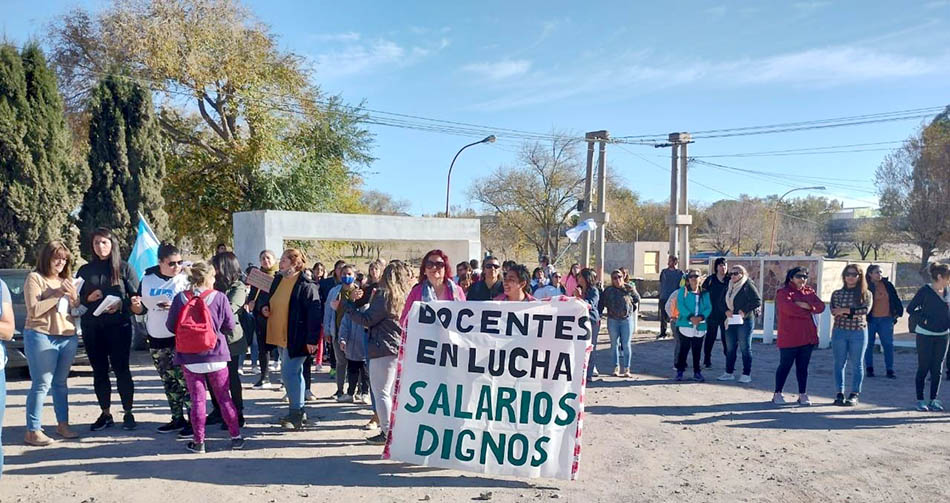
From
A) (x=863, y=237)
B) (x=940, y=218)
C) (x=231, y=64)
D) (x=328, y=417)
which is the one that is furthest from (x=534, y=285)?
(x=863, y=237)

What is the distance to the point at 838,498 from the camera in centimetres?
520

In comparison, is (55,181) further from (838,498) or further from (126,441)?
(838,498)

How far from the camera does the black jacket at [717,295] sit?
404 inches

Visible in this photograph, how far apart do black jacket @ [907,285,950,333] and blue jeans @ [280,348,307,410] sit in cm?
683

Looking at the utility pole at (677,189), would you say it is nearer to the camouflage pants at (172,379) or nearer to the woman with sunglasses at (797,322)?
the woman with sunglasses at (797,322)

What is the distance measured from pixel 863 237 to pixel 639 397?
59.5 m

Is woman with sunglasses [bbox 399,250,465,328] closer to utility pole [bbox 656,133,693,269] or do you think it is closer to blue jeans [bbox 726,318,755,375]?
blue jeans [bbox 726,318,755,375]

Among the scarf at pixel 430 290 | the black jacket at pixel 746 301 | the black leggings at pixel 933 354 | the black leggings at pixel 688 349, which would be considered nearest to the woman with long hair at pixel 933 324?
the black leggings at pixel 933 354

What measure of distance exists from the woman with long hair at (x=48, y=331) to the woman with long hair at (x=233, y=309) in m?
1.35

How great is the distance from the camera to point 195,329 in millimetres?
5684

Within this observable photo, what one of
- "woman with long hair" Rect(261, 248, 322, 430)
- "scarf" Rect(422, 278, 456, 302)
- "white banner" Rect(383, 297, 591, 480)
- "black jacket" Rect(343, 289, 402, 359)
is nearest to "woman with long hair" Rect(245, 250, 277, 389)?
"woman with long hair" Rect(261, 248, 322, 430)

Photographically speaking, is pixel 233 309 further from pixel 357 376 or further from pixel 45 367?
pixel 357 376

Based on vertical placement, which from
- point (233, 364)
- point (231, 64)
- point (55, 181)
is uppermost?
point (231, 64)

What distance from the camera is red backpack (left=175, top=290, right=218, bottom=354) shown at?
5.69 meters
